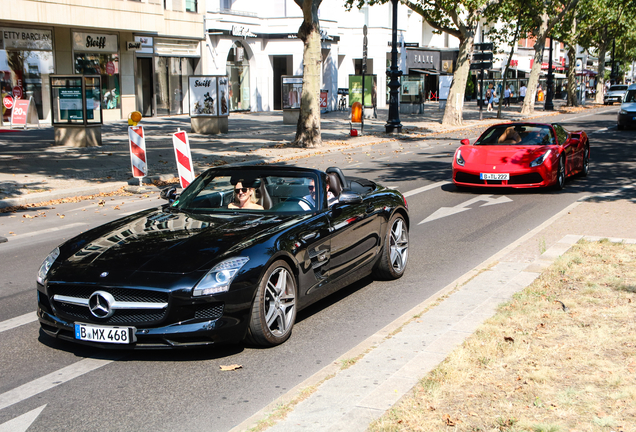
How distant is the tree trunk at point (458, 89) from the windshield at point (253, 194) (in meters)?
30.7

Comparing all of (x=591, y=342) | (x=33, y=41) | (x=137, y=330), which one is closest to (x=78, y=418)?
(x=137, y=330)

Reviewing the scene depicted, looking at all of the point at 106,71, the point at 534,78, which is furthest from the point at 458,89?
the point at 106,71

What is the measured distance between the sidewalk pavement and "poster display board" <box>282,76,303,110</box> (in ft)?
3.45

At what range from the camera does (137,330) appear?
491 centimetres

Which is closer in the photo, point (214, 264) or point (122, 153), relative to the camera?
point (214, 264)

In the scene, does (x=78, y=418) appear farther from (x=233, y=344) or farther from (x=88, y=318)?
(x=233, y=344)

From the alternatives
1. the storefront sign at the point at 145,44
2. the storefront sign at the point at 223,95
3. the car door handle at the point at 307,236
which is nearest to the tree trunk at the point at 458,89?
the storefront sign at the point at 223,95

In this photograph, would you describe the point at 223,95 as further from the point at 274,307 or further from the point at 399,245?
the point at 274,307

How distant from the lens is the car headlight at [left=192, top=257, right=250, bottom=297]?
194 inches

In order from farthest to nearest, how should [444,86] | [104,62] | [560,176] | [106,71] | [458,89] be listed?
[444,86] → [458,89] → [106,71] → [104,62] → [560,176]

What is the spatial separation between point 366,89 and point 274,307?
35.4 metres

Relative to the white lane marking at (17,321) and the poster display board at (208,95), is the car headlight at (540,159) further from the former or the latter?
the poster display board at (208,95)

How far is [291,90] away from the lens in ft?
106

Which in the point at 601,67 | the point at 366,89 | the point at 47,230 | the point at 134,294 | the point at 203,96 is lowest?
the point at 47,230
